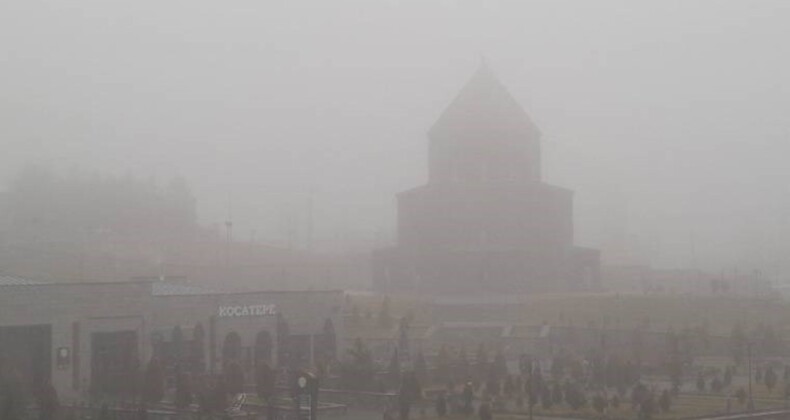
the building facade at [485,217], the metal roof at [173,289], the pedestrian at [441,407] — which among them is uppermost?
the building facade at [485,217]

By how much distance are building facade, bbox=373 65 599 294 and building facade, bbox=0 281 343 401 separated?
57.5 feet

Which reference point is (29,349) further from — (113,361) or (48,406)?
(48,406)

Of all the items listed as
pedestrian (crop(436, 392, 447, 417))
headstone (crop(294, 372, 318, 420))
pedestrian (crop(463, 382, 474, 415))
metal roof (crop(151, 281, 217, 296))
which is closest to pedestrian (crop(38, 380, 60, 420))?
headstone (crop(294, 372, 318, 420))

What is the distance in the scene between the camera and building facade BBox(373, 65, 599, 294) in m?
56.0

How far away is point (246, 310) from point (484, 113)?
28.4m

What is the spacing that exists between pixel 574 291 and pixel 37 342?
32.5 metres

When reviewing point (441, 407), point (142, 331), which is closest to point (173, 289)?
point (142, 331)

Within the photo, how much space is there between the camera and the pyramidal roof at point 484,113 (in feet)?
200

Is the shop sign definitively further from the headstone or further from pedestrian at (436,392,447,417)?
the headstone

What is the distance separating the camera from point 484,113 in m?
61.5

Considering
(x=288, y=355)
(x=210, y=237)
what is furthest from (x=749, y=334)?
(x=210, y=237)

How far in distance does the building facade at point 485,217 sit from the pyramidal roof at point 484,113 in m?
0.05

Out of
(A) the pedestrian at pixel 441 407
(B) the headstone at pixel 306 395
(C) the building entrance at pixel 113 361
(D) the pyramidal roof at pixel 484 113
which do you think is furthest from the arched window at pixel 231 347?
(D) the pyramidal roof at pixel 484 113

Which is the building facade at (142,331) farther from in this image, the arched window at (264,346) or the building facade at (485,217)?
the building facade at (485,217)
